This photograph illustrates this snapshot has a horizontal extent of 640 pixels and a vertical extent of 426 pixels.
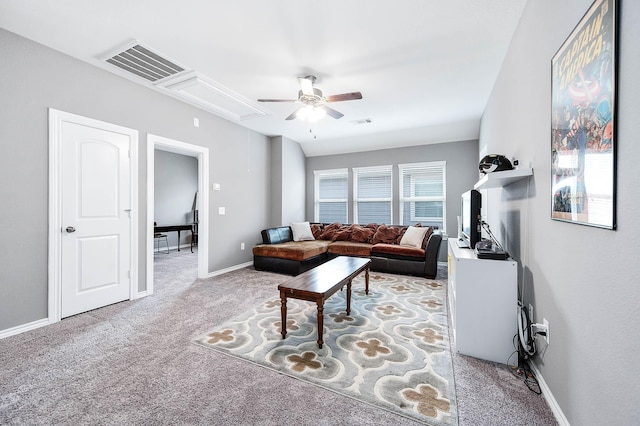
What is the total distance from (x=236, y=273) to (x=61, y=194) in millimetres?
2569

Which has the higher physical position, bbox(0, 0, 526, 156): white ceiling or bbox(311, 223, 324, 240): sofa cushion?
bbox(0, 0, 526, 156): white ceiling

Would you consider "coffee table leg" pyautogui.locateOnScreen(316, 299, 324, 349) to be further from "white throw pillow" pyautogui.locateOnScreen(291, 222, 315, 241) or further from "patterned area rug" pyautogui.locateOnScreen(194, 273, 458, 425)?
"white throw pillow" pyautogui.locateOnScreen(291, 222, 315, 241)

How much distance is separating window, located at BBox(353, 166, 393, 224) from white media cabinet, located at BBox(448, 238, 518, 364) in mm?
3961

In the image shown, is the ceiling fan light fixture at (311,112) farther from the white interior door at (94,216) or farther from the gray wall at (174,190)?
the gray wall at (174,190)

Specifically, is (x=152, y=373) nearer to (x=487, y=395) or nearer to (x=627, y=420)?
(x=487, y=395)

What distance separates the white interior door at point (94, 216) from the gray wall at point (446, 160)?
4.45 m

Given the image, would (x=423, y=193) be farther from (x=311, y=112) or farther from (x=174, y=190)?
(x=174, y=190)

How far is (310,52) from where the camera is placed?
8.69 feet

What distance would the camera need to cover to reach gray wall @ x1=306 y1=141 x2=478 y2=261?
207 inches

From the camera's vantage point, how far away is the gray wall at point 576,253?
92 cm

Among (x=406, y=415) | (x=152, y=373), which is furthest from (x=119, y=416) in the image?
(x=406, y=415)

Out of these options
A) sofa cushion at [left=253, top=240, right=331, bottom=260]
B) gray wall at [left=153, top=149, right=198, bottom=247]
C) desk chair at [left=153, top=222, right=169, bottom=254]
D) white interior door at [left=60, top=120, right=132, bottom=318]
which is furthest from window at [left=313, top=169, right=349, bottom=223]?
white interior door at [left=60, top=120, right=132, bottom=318]

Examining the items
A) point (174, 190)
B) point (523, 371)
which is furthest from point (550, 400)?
point (174, 190)

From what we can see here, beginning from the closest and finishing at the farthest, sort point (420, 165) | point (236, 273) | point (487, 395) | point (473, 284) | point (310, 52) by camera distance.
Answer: point (487, 395) → point (473, 284) → point (310, 52) → point (236, 273) → point (420, 165)
